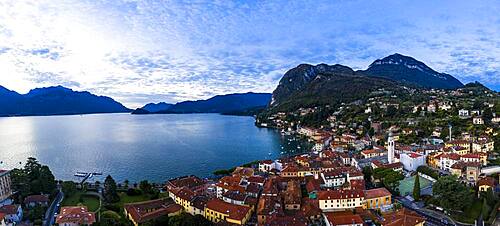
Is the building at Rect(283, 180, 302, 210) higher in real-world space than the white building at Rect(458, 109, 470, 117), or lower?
lower

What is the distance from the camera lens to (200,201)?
26.8 meters

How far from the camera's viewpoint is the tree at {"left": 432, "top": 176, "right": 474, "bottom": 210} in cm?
2348

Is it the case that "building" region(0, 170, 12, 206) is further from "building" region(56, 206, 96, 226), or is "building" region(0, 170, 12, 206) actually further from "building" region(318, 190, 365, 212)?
"building" region(318, 190, 365, 212)

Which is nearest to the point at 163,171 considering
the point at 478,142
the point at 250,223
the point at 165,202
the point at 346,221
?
the point at 165,202

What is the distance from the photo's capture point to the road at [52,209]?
2525 cm

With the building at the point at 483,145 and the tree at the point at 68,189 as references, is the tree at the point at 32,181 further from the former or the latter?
the building at the point at 483,145

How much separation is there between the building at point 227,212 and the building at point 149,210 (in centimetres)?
265

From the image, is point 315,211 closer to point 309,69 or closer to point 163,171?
point 163,171

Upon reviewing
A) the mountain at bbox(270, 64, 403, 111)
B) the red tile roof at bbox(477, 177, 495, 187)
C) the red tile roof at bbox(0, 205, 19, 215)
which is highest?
the mountain at bbox(270, 64, 403, 111)

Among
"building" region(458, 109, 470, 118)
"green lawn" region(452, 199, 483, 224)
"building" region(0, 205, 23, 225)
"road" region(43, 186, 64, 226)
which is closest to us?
"green lawn" region(452, 199, 483, 224)

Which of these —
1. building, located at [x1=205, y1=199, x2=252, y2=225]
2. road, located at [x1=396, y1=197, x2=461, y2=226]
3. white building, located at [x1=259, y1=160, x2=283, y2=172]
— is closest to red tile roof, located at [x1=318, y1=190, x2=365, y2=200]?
road, located at [x1=396, y1=197, x2=461, y2=226]

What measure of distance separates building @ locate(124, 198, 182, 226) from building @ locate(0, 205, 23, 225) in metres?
7.78

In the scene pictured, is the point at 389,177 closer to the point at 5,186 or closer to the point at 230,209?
the point at 230,209

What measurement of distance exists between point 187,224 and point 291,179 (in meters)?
14.0
